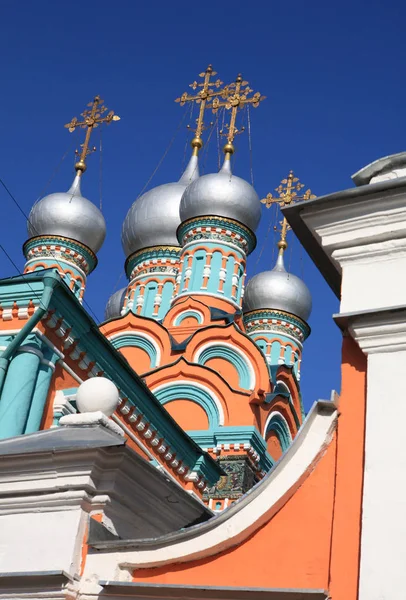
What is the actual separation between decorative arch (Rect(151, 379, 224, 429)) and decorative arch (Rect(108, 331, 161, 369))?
2.51 ft

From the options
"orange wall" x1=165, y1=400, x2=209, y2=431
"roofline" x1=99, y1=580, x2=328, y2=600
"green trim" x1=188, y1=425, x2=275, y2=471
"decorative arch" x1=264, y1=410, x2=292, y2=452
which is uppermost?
"decorative arch" x1=264, y1=410, x2=292, y2=452

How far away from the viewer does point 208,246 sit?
15.8 meters

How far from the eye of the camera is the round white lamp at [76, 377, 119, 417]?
3.69m

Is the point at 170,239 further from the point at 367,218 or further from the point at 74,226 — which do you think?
the point at 367,218

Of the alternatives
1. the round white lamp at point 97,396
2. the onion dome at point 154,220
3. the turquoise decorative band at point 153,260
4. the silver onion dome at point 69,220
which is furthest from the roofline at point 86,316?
the onion dome at point 154,220

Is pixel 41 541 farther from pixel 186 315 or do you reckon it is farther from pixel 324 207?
pixel 186 315

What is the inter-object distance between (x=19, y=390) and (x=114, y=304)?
12.5 m

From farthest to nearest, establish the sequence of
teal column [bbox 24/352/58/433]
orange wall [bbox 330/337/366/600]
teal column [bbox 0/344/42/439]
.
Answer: teal column [bbox 24/352/58/433] < teal column [bbox 0/344/42/439] < orange wall [bbox 330/337/366/600]

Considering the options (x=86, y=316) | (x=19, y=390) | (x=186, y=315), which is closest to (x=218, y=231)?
(x=186, y=315)

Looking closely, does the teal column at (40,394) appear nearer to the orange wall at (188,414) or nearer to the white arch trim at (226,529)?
the white arch trim at (226,529)

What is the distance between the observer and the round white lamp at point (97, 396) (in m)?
3.69

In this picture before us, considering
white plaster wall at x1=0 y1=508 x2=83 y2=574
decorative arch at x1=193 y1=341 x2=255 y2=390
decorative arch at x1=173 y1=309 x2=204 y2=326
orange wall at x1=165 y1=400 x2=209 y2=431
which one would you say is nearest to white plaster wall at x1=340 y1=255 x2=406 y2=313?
white plaster wall at x1=0 y1=508 x2=83 y2=574

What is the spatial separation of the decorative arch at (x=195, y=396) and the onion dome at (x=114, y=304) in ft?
20.6

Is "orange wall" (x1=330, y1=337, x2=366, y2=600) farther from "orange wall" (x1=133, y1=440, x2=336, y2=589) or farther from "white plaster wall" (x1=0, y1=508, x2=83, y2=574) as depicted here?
"white plaster wall" (x1=0, y1=508, x2=83, y2=574)
